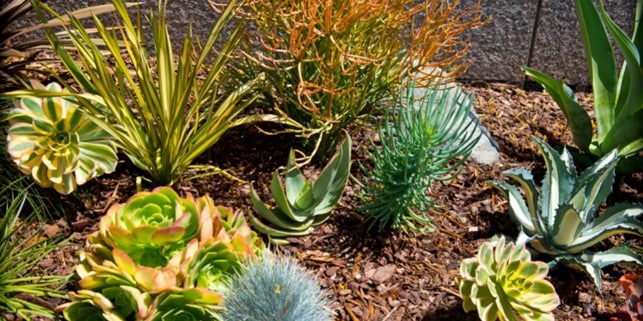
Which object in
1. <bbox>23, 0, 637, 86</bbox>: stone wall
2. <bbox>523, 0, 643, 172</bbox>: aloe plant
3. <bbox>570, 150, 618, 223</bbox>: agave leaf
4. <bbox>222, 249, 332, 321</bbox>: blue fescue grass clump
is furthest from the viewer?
<bbox>23, 0, 637, 86</bbox>: stone wall

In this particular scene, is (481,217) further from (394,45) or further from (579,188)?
(394,45)

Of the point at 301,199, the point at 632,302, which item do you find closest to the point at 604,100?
the point at 632,302

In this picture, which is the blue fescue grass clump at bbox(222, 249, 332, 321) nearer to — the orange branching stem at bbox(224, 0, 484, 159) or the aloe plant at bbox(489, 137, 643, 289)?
the orange branching stem at bbox(224, 0, 484, 159)

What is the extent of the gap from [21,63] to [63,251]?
1.05 meters

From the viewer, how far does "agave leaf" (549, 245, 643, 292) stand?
271 cm

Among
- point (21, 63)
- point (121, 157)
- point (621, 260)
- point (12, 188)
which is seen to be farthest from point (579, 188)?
point (21, 63)

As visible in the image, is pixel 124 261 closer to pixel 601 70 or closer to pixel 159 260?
pixel 159 260

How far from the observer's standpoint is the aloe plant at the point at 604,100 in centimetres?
320

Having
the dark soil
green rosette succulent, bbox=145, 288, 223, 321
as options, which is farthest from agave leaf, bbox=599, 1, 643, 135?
green rosette succulent, bbox=145, 288, 223, 321

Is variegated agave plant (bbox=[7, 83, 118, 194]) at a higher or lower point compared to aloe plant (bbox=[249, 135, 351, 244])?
higher

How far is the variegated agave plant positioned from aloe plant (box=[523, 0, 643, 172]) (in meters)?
1.87

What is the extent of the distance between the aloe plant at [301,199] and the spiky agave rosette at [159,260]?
206 millimetres

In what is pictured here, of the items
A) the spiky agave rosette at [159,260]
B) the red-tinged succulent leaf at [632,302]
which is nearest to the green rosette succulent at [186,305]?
the spiky agave rosette at [159,260]

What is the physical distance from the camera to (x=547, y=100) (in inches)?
154
